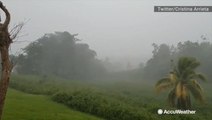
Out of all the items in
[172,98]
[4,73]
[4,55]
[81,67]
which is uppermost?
[81,67]

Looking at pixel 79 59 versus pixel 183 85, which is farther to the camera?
pixel 79 59

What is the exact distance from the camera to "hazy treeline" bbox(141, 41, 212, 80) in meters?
55.2

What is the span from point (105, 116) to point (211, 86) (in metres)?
26.1

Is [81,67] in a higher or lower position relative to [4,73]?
higher

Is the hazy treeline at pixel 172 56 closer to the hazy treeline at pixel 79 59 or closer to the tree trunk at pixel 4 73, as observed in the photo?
the hazy treeline at pixel 79 59

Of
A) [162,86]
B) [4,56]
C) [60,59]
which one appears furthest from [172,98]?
[60,59]

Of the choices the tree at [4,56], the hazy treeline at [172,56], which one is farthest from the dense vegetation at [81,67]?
the tree at [4,56]

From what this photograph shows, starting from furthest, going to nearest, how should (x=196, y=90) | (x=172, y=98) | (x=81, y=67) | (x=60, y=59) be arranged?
(x=81, y=67)
(x=60, y=59)
(x=172, y=98)
(x=196, y=90)

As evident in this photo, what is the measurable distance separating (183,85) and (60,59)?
39764mm

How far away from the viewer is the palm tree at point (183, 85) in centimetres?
2956

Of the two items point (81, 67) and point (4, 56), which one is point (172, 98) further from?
point (81, 67)

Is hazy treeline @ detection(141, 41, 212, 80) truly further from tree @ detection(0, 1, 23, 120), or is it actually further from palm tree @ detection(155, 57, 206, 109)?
tree @ detection(0, 1, 23, 120)

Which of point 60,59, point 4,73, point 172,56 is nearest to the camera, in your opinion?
point 4,73

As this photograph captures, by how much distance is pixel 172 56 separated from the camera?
63.3 meters
